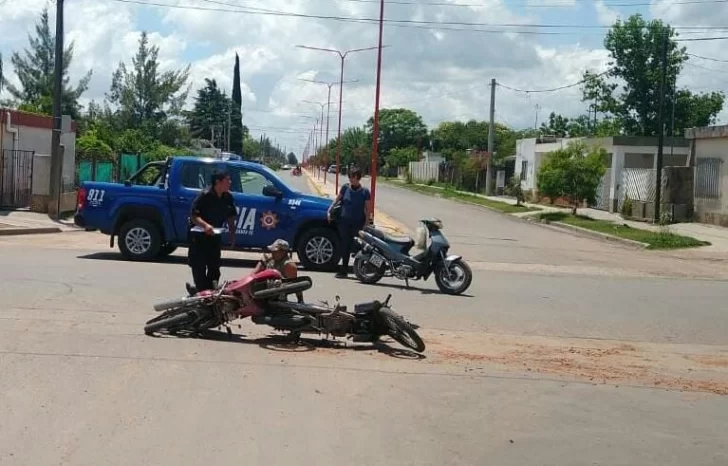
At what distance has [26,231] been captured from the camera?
67.3ft

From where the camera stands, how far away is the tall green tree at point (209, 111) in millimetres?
99125

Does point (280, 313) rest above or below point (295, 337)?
above

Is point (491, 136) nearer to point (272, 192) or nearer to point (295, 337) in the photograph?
point (272, 192)

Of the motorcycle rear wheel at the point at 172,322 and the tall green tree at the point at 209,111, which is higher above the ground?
the tall green tree at the point at 209,111

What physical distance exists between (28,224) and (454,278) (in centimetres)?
1292

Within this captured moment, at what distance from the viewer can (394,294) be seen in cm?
1255

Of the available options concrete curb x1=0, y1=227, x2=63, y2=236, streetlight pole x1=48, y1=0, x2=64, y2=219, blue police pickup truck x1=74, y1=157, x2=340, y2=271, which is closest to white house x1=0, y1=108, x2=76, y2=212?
streetlight pole x1=48, y1=0, x2=64, y2=219

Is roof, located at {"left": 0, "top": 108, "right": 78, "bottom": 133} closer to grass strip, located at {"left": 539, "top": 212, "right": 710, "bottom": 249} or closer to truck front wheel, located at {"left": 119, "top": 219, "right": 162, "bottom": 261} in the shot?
truck front wheel, located at {"left": 119, "top": 219, "right": 162, "bottom": 261}

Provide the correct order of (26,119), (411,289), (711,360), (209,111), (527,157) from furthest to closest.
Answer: (209,111) → (527,157) → (26,119) → (411,289) → (711,360)

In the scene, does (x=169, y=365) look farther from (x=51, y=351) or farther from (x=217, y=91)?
(x=217, y=91)

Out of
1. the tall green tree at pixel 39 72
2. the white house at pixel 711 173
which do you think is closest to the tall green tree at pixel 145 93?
the tall green tree at pixel 39 72

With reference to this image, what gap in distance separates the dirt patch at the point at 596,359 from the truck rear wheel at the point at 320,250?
18.4 ft

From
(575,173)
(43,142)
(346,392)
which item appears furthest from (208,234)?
(575,173)

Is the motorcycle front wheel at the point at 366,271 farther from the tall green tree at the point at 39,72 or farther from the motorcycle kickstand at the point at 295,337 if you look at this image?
the tall green tree at the point at 39,72
